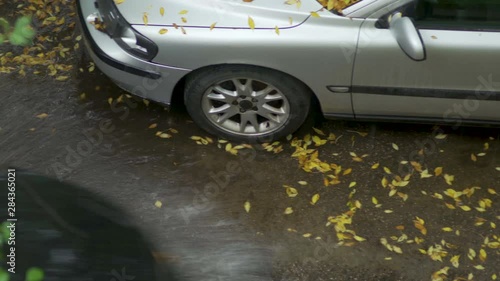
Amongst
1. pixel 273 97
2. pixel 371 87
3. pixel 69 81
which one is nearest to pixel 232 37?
pixel 273 97

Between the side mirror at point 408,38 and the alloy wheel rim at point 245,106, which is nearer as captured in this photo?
the side mirror at point 408,38

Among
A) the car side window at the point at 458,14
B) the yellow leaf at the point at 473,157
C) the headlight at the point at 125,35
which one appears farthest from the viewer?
the yellow leaf at the point at 473,157

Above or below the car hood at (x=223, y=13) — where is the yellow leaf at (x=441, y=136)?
below

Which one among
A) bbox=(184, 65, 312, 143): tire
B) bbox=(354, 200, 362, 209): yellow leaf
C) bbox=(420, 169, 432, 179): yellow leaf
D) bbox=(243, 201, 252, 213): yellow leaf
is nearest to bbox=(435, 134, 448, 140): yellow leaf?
bbox=(420, 169, 432, 179): yellow leaf

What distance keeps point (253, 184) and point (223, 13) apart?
1.14 metres

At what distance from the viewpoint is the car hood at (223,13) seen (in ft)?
12.3

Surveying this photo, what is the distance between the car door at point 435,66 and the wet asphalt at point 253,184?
38 centimetres

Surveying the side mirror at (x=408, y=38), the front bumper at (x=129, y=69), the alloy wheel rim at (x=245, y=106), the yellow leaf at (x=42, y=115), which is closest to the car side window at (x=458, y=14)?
the side mirror at (x=408, y=38)

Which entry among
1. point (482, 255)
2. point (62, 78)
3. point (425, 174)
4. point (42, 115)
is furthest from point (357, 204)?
point (62, 78)

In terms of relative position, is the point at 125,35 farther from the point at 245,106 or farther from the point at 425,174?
the point at 425,174

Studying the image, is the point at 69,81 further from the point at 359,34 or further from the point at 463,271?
the point at 463,271

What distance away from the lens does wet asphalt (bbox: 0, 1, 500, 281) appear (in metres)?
3.75

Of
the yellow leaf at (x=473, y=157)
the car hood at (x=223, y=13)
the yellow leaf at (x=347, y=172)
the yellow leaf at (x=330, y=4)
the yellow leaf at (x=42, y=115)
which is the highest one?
the yellow leaf at (x=330, y=4)

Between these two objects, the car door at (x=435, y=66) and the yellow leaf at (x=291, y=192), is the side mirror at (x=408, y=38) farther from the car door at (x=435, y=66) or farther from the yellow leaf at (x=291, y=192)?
the yellow leaf at (x=291, y=192)
